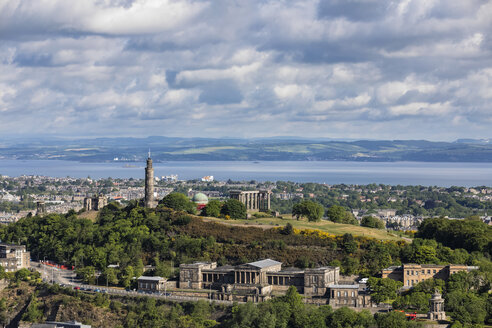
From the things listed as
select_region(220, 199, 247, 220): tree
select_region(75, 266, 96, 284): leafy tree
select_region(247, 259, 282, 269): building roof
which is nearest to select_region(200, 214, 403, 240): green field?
select_region(220, 199, 247, 220): tree

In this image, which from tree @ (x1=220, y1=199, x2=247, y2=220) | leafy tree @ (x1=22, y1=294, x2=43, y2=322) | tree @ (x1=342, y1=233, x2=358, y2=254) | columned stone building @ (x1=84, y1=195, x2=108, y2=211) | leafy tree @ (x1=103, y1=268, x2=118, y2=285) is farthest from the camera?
columned stone building @ (x1=84, y1=195, x2=108, y2=211)

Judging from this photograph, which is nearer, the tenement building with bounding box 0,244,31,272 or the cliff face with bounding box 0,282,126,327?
the cliff face with bounding box 0,282,126,327

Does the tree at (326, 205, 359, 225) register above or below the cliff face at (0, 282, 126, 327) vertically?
above

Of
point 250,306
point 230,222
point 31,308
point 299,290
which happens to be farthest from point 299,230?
point 31,308

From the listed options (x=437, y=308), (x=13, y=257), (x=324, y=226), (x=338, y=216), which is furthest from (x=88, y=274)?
(x=437, y=308)

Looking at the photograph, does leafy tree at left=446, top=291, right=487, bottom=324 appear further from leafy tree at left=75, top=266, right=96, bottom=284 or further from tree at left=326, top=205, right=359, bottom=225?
leafy tree at left=75, top=266, right=96, bottom=284

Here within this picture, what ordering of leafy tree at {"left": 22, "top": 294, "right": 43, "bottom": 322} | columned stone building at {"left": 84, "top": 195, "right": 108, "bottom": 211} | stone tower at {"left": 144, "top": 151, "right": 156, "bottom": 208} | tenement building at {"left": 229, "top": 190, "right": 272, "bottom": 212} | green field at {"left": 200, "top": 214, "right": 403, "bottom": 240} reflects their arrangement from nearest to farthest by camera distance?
leafy tree at {"left": 22, "top": 294, "right": 43, "bottom": 322} → green field at {"left": 200, "top": 214, "right": 403, "bottom": 240} → stone tower at {"left": 144, "top": 151, "right": 156, "bottom": 208} → columned stone building at {"left": 84, "top": 195, "right": 108, "bottom": 211} → tenement building at {"left": 229, "top": 190, "right": 272, "bottom": 212}
